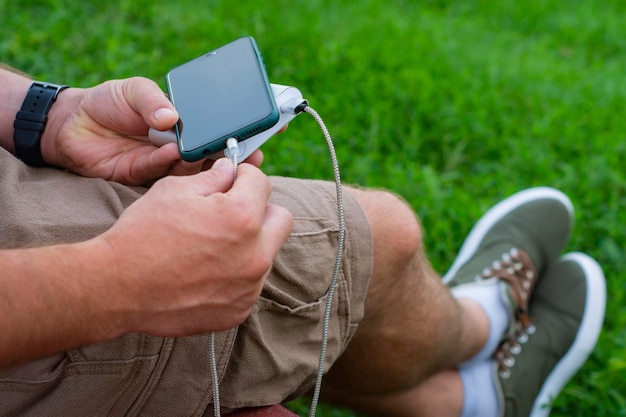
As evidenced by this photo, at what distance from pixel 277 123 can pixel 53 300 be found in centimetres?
47

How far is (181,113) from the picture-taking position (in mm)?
1192

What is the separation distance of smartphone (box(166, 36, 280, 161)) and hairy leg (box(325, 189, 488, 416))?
34 centimetres

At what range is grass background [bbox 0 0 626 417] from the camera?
7.92ft

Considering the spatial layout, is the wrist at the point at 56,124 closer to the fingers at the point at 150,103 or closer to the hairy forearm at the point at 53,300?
the fingers at the point at 150,103

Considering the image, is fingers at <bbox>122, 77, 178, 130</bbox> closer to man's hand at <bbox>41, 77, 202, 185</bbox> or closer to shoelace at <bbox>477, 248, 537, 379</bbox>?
man's hand at <bbox>41, 77, 202, 185</bbox>

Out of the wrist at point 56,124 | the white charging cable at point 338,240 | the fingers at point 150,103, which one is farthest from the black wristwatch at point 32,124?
the white charging cable at point 338,240

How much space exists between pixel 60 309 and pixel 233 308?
0.70 ft

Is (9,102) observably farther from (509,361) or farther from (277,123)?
(509,361)

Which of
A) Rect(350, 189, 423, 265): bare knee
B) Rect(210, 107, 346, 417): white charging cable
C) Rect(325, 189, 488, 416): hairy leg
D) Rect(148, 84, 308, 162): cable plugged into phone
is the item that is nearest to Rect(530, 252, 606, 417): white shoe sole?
Rect(325, 189, 488, 416): hairy leg

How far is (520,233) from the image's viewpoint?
2246 millimetres

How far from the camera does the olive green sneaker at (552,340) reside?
6.26ft

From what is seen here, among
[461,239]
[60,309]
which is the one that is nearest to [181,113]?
[60,309]

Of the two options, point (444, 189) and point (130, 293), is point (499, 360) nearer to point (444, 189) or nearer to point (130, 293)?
point (444, 189)

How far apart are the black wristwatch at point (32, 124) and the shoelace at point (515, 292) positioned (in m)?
1.26
